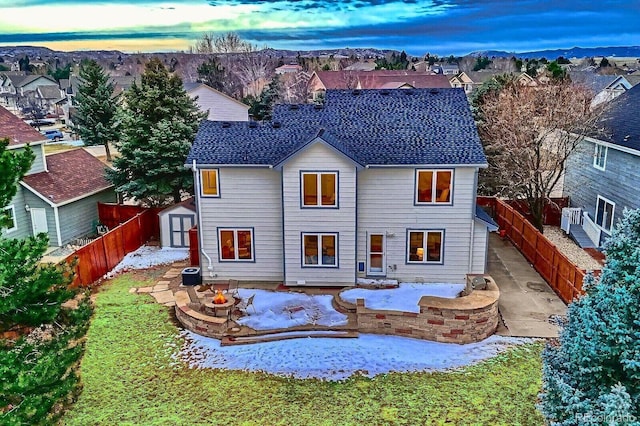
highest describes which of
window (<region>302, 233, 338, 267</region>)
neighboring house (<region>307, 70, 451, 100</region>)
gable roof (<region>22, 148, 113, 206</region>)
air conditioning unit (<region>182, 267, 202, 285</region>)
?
neighboring house (<region>307, 70, 451, 100</region>)

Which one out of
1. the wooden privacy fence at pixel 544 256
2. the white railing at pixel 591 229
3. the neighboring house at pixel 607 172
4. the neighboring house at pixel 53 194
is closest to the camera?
the wooden privacy fence at pixel 544 256

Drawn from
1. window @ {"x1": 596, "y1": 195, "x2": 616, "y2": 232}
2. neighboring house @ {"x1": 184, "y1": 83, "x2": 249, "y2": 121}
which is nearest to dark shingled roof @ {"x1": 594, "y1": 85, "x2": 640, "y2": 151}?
window @ {"x1": 596, "y1": 195, "x2": 616, "y2": 232}

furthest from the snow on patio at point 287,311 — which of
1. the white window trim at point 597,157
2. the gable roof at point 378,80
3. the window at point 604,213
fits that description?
the gable roof at point 378,80

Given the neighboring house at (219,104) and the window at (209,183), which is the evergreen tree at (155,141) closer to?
the window at (209,183)

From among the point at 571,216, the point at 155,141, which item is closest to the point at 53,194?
the point at 155,141

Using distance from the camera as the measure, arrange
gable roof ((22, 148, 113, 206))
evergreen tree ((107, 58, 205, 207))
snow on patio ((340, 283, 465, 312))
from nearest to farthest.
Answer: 1. snow on patio ((340, 283, 465, 312))
2. gable roof ((22, 148, 113, 206))
3. evergreen tree ((107, 58, 205, 207))

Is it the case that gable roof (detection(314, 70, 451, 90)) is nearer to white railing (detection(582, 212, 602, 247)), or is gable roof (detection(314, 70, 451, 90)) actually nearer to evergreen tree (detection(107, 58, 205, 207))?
evergreen tree (detection(107, 58, 205, 207))

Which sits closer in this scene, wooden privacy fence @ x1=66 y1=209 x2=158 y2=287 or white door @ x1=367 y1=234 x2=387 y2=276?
white door @ x1=367 y1=234 x2=387 y2=276
